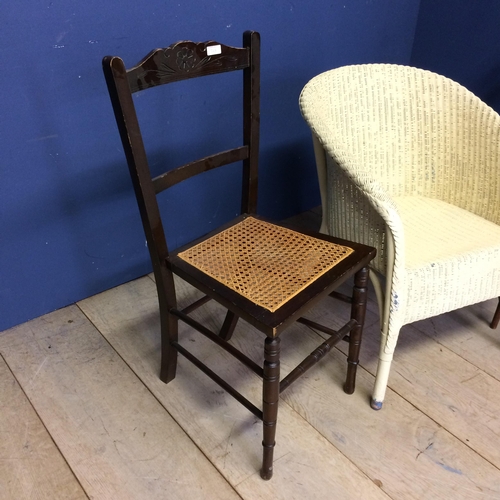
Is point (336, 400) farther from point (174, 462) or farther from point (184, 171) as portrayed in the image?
point (184, 171)

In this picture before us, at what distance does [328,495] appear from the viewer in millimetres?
1028

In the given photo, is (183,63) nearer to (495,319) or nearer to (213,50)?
(213,50)

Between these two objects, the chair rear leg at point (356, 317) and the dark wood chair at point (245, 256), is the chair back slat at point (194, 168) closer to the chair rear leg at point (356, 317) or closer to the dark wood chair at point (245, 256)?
the dark wood chair at point (245, 256)

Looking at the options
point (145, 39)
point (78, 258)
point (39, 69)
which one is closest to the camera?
point (39, 69)

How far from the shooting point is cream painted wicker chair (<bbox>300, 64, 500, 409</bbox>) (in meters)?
1.08

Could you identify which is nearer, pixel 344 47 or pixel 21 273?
pixel 21 273

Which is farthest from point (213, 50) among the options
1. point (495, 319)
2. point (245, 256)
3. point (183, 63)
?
point (495, 319)

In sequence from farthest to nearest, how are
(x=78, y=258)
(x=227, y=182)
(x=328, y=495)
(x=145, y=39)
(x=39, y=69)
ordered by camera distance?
(x=227, y=182), (x=78, y=258), (x=145, y=39), (x=39, y=69), (x=328, y=495)

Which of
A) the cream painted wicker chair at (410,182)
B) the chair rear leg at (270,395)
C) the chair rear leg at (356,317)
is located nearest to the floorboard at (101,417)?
the chair rear leg at (270,395)

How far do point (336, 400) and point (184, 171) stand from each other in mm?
684

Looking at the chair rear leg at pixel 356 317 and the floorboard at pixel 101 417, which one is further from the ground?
the chair rear leg at pixel 356 317

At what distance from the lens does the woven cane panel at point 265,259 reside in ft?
3.16

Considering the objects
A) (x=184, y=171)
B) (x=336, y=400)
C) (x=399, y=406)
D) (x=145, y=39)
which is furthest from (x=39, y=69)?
(x=399, y=406)

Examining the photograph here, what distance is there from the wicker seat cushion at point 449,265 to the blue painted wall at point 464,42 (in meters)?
0.79
